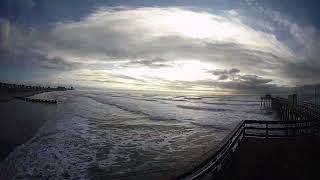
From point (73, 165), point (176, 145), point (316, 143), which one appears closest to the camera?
point (316, 143)

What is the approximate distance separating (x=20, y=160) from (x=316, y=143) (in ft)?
44.7

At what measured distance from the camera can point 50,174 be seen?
33.8ft

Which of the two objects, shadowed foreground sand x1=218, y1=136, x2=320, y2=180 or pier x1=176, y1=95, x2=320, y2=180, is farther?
shadowed foreground sand x1=218, y1=136, x2=320, y2=180

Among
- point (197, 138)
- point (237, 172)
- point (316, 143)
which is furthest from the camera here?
point (197, 138)

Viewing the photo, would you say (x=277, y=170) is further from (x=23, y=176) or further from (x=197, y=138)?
(x=197, y=138)

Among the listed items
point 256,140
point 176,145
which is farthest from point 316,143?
point 176,145

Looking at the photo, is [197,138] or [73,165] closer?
[73,165]

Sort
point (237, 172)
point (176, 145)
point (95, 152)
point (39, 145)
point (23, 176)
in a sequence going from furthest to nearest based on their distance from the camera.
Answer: point (176, 145)
point (39, 145)
point (95, 152)
point (23, 176)
point (237, 172)

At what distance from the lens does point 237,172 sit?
24.4 feet

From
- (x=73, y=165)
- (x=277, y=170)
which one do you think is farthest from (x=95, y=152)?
(x=277, y=170)

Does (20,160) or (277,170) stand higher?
(277,170)

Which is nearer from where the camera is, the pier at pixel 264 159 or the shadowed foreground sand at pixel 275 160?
Result: the pier at pixel 264 159

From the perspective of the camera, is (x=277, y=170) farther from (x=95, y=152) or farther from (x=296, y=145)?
(x=95, y=152)

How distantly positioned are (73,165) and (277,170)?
8696 millimetres
